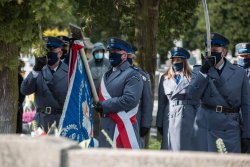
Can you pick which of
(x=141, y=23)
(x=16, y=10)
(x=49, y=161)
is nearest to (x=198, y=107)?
(x=141, y=23)

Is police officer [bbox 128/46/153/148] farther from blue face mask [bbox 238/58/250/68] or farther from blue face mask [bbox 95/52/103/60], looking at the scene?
blue face mask [bbox 95/52/103/60]

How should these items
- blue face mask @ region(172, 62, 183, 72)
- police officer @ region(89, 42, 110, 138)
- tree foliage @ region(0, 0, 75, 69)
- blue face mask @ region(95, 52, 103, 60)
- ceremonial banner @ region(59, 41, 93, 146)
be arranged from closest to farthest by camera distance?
tree foliage @ region(0, 0, 75, 69)
ceremonial banner @ region(59, 41, 93, 146)
blue face mask @ region(172, 62, 183, 72)
police officer @ region(89, 42, 110, 138)
blue face mask @ region(95, 52, 103, 60)

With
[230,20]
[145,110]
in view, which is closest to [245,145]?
[145,110]

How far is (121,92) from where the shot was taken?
25.2 feet

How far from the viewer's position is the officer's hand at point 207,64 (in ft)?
25.7

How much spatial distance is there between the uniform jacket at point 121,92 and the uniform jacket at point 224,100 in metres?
0.77

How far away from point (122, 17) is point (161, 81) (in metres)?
1.87

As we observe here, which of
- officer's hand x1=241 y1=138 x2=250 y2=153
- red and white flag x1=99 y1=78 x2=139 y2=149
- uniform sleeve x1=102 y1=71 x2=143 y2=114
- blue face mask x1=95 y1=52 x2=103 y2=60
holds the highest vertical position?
blue face mask x1=95 y1=52 x2=103 y2=60

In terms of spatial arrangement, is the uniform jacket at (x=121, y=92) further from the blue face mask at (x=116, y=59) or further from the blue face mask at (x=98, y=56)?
the blue face mask at (x=98, y=56)

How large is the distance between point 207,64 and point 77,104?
157 centimetres

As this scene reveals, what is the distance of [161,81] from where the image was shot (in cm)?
891

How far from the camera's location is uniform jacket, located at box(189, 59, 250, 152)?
7.86 metres

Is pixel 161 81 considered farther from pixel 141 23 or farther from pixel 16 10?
pixel 16 10

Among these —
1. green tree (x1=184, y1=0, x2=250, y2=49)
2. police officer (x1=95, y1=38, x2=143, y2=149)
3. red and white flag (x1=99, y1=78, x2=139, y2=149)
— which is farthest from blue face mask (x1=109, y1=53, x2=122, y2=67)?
green tree (x1=184, y1=0, x2=250, y2=49)
